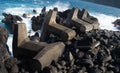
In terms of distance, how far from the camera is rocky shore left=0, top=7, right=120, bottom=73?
24.5 ft

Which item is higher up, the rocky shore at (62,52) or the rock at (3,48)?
the rock at (3,48)

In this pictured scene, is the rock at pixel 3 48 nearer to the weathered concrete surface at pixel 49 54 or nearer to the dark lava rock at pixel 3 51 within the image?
the dark lava rock at pixel 3 51

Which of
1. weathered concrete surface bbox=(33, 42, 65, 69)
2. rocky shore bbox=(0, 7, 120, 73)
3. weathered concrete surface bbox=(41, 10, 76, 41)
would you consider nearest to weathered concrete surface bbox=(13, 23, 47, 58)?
rocky shore bbox=(0, 7, 120, 73)

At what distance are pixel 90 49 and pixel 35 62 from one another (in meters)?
1.61

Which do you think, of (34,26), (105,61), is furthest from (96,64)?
(34,26)

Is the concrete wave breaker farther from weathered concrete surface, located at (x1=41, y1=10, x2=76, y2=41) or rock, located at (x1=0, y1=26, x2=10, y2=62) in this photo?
weathered concrete surface, located at (x1=41, y1=10, x2=76, y2=41)

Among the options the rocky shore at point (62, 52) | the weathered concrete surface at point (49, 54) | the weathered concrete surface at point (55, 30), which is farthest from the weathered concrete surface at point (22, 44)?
the weathered concrete surface at point (55, 30)

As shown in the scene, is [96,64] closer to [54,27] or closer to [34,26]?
[54,27]

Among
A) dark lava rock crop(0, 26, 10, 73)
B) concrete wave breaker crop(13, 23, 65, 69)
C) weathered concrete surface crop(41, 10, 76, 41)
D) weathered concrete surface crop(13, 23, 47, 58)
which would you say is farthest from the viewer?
weathered concrete surface crop(41, 10, 76, 41)

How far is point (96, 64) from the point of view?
7801 millimetres

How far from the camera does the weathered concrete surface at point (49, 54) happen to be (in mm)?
7509

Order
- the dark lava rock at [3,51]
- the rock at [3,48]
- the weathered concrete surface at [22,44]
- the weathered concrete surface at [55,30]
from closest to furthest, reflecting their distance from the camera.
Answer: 1. the dark lava rock at [3,51]
2. the rock at [3,48]
3. the weathered concrete surface at [22,44]
4. the weathered concrete surface at [55,30]

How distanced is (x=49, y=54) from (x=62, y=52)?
0.72m

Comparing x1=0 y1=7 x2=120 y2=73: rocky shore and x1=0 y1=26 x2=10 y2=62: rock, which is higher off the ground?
x1=0 y1=26 x2=10 y2=62: rock
